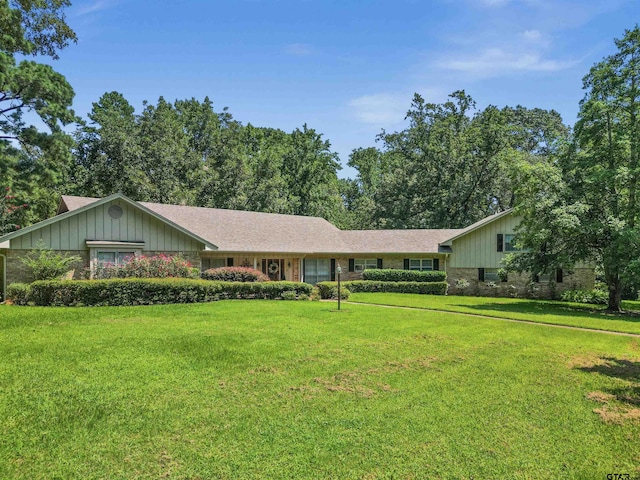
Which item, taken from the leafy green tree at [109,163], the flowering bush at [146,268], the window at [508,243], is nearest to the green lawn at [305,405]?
the flowering bush at [146,268]

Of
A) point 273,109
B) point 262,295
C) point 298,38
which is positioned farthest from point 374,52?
point 262,295

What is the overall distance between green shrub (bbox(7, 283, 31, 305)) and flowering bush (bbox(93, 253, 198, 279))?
3.20m

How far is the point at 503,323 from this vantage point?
14.8 metres

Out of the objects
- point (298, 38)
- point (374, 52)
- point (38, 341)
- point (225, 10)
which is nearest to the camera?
point (38, 341)

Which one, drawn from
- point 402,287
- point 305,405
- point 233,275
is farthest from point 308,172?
point 305,405

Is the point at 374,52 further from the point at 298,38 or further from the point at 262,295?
the point at 262,295

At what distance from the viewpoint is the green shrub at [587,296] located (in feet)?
79.8

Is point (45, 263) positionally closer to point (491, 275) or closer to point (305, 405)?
point (305, 405)

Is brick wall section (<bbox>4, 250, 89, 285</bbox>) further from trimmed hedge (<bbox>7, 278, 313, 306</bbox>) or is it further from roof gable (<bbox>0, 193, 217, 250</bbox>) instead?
trimmed hedge (<bbox>7, 278, 313, 306</bbox>)

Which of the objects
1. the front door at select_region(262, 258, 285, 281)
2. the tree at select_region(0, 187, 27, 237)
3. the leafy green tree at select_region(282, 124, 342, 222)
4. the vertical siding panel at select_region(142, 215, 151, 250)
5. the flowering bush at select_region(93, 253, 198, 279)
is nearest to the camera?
the flowering bush at select_region(93, 253, 198, 279)

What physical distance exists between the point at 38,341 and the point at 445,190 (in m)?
38.0

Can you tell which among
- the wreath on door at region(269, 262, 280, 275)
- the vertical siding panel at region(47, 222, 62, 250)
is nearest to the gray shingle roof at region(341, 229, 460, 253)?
the wreath on door at region(269, 262, 280, 275)

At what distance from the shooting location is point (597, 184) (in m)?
19.9

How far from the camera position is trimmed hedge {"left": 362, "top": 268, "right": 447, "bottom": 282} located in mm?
28312
